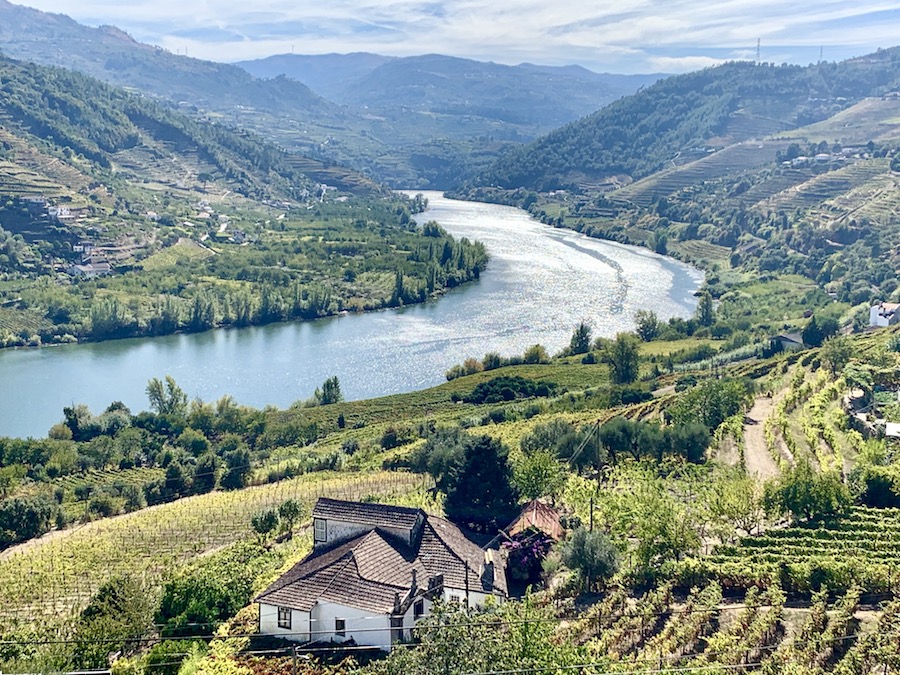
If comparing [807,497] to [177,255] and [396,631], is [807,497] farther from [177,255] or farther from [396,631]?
[177,255]

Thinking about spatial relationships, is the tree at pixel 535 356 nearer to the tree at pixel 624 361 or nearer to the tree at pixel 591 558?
the tree at pixel 624 361

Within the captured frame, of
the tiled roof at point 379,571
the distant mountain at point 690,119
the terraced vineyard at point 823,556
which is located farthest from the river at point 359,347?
the distant mountain at point 690,119

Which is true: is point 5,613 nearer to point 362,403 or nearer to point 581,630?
point 581,630

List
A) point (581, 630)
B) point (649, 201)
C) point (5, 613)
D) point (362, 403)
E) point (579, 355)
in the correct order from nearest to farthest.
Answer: point (581, 630), point (5, 613), point (362, 403), point (579, 355), point (649, 201)

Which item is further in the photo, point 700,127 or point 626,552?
point 700,127

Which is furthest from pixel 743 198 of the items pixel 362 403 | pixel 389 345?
pixel 362 403
